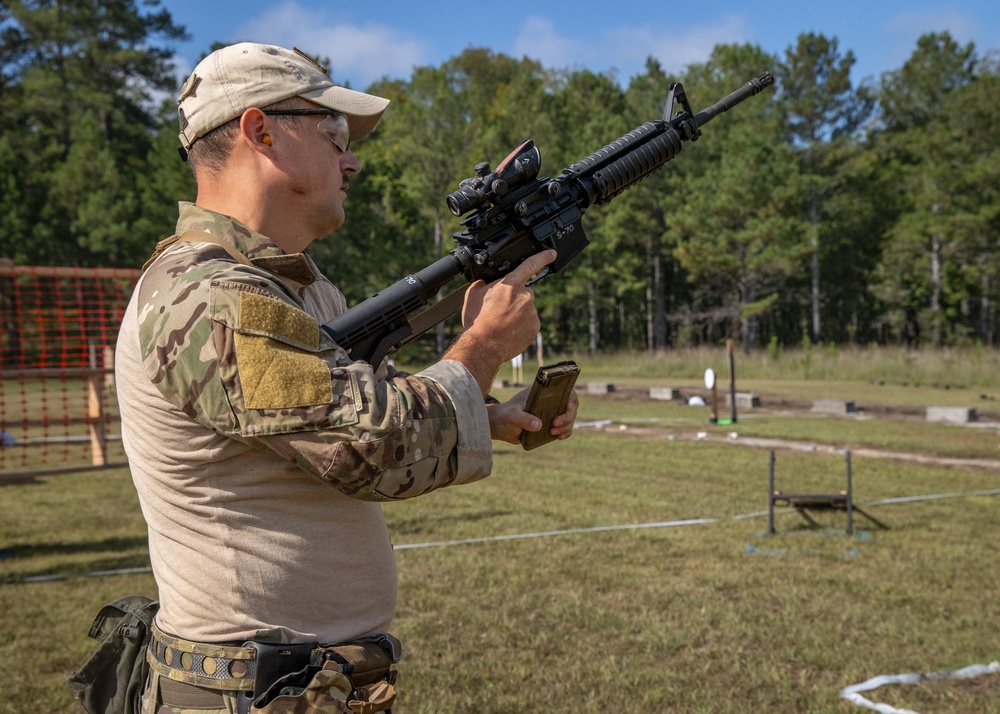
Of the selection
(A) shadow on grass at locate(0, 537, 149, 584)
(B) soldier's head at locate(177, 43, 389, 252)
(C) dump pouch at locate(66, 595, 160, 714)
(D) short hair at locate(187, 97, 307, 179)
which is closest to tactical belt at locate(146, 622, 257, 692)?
(C) dump pouch at locate(66, 595, 160, 714)

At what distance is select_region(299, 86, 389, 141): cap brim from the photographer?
74.0 inches

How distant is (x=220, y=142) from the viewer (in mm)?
1872

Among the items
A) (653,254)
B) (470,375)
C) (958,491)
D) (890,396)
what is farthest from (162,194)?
(470,375)

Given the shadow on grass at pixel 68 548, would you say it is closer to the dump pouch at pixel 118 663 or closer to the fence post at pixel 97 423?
the fence post at pixel 97 423

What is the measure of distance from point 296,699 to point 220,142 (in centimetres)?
113

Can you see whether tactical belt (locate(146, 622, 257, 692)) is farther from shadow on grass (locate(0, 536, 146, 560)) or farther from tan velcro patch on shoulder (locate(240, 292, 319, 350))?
shadow on grass (locate(0, 536, 146, 560))

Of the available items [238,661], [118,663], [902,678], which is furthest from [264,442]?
[902,678]

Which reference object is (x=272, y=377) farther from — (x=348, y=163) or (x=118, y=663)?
(x=118, y=663)

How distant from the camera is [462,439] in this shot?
1.78m

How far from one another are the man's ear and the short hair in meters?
0.02

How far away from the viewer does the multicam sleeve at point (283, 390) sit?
161cm

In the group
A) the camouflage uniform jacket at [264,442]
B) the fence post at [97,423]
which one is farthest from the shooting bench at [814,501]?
the fence post at [97,423]

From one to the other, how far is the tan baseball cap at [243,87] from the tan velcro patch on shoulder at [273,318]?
45 cm

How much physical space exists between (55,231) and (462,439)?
46.5 m
